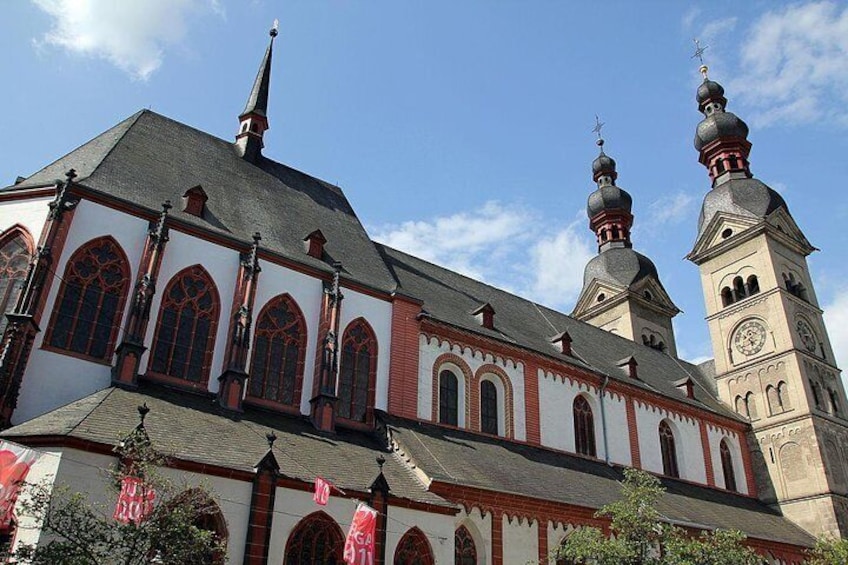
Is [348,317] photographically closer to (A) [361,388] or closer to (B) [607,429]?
(A) [361,388]

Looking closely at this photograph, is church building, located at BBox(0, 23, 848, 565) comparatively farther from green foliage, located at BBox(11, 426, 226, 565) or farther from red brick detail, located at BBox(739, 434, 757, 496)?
green foliage, located at BBox(11, 426, 226, 565)

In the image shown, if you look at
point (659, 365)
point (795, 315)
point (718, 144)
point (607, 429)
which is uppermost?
point (718, 144)

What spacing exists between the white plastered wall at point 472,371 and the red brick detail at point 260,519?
318 inches

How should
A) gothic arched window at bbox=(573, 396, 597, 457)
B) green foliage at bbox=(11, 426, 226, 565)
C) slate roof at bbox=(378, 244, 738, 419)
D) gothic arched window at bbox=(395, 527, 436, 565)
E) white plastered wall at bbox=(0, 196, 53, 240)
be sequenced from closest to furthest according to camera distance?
green foliage at bbox=(11, 426, 226, 565)
gothic arched window at bbox=(395, 527, 436, 565)
white plastered wall at bbox=(0, 196, 53, 240)
slate roof at bbox=(378, 244, 738, 419)
gothic arched window at bbox=(573, 396, 597, 457)

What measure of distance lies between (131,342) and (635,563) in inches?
486

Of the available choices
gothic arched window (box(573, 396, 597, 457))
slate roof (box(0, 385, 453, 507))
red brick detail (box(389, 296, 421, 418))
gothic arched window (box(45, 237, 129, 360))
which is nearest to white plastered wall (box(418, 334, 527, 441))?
red brick detail (box(389, 296, 421, 418))

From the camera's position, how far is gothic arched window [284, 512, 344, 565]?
1471cm

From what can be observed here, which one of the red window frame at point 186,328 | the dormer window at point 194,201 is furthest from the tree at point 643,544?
the dormer window at point 194,201

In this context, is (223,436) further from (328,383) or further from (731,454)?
(731,454)

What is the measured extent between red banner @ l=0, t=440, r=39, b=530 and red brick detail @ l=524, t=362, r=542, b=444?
52.2 ft

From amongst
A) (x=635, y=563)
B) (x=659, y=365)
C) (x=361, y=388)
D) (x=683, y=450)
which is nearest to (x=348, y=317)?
(x=361, y=388)

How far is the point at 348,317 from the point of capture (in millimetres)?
21906

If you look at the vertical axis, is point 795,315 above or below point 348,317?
above

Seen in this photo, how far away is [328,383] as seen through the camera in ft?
65.2
